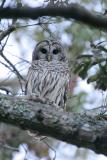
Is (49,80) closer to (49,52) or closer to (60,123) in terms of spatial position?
(49,52)

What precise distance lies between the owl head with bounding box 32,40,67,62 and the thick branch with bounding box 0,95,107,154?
345cm

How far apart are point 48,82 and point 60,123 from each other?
113 inches

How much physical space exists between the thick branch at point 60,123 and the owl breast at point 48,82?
2.67m

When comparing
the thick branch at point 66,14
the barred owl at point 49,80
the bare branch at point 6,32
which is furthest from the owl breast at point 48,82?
the thick branch at point 66,14

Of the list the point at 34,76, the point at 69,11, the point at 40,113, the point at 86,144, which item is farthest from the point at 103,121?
the point at 34,76

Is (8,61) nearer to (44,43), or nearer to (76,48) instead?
(44,43)

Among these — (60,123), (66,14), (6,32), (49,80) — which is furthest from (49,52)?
(66,14)

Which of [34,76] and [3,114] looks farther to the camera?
[34,76]

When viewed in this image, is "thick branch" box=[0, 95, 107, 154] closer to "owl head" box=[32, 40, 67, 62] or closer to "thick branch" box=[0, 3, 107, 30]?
"thick branch" box=[0, 3, 107, 30]

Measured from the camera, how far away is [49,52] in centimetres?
591

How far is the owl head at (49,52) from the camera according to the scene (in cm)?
583

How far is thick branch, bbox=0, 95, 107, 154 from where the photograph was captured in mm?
2229

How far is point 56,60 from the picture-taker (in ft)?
18.9

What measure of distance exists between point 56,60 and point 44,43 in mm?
398
